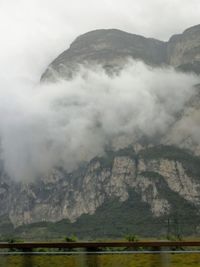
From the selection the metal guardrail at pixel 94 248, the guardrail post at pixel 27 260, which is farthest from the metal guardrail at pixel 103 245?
the guardrail post at pixel 27 260

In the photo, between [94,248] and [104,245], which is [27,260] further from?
[104,245]

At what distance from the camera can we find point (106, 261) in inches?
475

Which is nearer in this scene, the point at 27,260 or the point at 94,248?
the point at 94,248

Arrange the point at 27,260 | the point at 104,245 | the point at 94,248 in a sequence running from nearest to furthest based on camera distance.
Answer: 1. the point at 104,245
2. the point at 94,248
3. the point at 27,260

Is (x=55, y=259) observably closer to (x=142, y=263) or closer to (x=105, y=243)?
(x=105, y=243)

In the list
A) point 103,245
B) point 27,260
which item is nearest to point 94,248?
Result: point 103,245

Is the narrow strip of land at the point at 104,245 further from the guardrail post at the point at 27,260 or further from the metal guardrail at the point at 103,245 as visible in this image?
the guardrail post at the point at 27,260

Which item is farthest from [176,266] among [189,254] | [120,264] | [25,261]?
[25,261]

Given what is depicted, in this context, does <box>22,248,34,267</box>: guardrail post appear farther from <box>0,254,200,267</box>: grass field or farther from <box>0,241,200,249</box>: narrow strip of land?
<box>0,241,200,249</box>: narrow strip of land

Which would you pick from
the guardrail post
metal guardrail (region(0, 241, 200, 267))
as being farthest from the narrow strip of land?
the guardrail post

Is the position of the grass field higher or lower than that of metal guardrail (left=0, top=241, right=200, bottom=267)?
lower

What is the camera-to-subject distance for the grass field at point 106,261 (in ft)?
38.4

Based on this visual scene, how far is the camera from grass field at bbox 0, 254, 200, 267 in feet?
38.4

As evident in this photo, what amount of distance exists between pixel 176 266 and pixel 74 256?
2.44 m
